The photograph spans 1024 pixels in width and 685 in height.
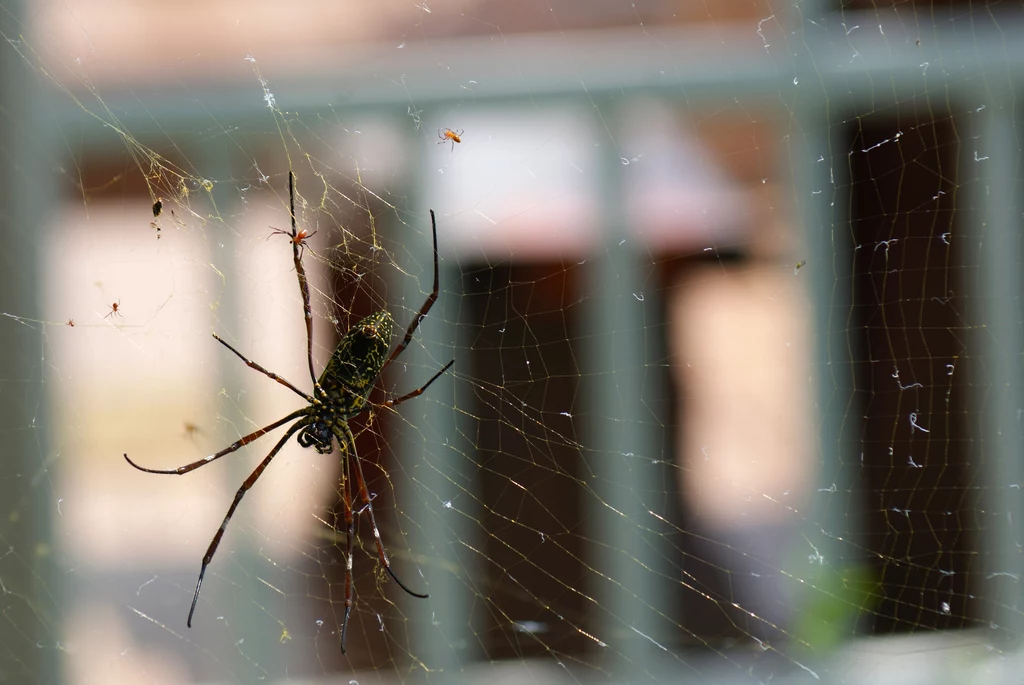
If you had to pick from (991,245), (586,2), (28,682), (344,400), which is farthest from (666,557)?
(28,682)

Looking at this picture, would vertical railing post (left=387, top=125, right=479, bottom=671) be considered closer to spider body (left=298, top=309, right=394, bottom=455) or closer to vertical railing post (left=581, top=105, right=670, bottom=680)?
vertical railing post (left=581, top=105, right=670, bottom=680)

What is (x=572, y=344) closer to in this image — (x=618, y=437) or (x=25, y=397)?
(x=618, y=437)

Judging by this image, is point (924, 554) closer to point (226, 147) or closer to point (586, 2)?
point (586, 2)

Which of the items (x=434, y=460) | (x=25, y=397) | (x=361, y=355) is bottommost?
(x=434, y=460)

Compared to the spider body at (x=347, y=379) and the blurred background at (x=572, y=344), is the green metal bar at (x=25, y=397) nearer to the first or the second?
the blurred background at (x=572, y=344)

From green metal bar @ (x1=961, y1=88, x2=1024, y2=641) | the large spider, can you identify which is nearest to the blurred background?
green metal bar @ (x1=961, y1=88, x2=1024, y2=641)

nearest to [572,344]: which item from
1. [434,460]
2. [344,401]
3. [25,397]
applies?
[434,460]
